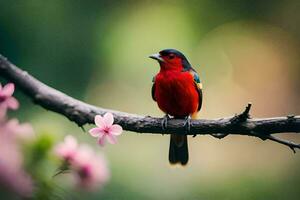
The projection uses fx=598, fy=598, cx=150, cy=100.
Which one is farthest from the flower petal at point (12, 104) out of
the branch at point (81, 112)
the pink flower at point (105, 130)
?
the branch at point (81, 112)

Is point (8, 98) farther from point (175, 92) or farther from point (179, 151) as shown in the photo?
point (179, 151)

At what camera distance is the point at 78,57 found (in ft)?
10.8

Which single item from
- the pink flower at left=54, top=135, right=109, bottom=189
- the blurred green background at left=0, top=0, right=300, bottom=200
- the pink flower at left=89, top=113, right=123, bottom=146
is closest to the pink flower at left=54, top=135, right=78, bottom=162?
the pink flower at left=54, top=135, right=109, bottom=189

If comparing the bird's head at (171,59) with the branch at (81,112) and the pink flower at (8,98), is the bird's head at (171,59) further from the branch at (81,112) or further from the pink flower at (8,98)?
the pink flower at (8,98)

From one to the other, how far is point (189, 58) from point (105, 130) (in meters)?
2.26

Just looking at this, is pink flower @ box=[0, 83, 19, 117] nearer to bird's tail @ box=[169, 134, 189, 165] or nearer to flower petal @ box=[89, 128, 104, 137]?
flower petal @ box=[89, 128, 104, 137]

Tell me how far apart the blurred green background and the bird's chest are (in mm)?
1101

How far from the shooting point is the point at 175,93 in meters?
1.17

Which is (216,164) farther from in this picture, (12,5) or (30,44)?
(12,5)

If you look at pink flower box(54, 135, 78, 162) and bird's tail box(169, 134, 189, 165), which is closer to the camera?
pink flower box(54, 135, 78, 162)

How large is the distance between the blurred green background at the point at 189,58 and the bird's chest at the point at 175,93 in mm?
1101

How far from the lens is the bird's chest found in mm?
1150

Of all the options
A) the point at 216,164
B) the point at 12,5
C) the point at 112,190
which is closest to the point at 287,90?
the point at 216,164

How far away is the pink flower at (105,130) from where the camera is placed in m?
0.75
